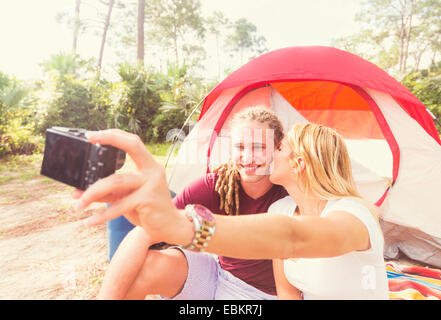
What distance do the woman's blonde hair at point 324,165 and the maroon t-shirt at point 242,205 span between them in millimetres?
385

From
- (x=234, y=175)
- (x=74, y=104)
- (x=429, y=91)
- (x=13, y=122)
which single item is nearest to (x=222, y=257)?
(x=234, y=175)

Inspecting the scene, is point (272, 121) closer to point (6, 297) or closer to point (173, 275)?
point (173, 275)


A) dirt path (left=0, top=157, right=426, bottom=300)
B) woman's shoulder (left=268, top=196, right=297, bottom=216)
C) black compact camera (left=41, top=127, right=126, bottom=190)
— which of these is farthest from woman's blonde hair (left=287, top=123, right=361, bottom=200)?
dirt path (left=0, top=157, right=426, bottom=300)

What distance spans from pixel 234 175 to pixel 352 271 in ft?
2.29

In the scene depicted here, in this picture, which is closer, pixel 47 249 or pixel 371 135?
pixel 47 249

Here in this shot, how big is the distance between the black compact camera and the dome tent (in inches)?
64.6

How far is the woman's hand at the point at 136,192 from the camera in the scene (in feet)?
1.62

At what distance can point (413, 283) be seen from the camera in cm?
185

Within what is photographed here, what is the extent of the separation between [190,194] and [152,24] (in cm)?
1938

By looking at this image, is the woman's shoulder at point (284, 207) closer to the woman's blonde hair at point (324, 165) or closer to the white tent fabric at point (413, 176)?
the woman's blonde hair at point (324, 165)

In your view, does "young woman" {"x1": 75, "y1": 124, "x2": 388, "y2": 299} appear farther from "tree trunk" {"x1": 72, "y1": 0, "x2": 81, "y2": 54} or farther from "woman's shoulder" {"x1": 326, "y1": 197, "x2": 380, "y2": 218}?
"tree trunk" {"x1": 72, "y1": 0, "x2": 81, "y2": 54}

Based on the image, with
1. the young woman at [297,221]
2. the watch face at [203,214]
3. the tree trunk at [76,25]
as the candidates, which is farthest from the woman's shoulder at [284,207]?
the tree trunk at [76,25]

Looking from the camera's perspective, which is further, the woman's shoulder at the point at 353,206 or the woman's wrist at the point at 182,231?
the woman's shoulder at the point at 353,206

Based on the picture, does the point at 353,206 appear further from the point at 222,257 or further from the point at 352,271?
the point at 222,257
